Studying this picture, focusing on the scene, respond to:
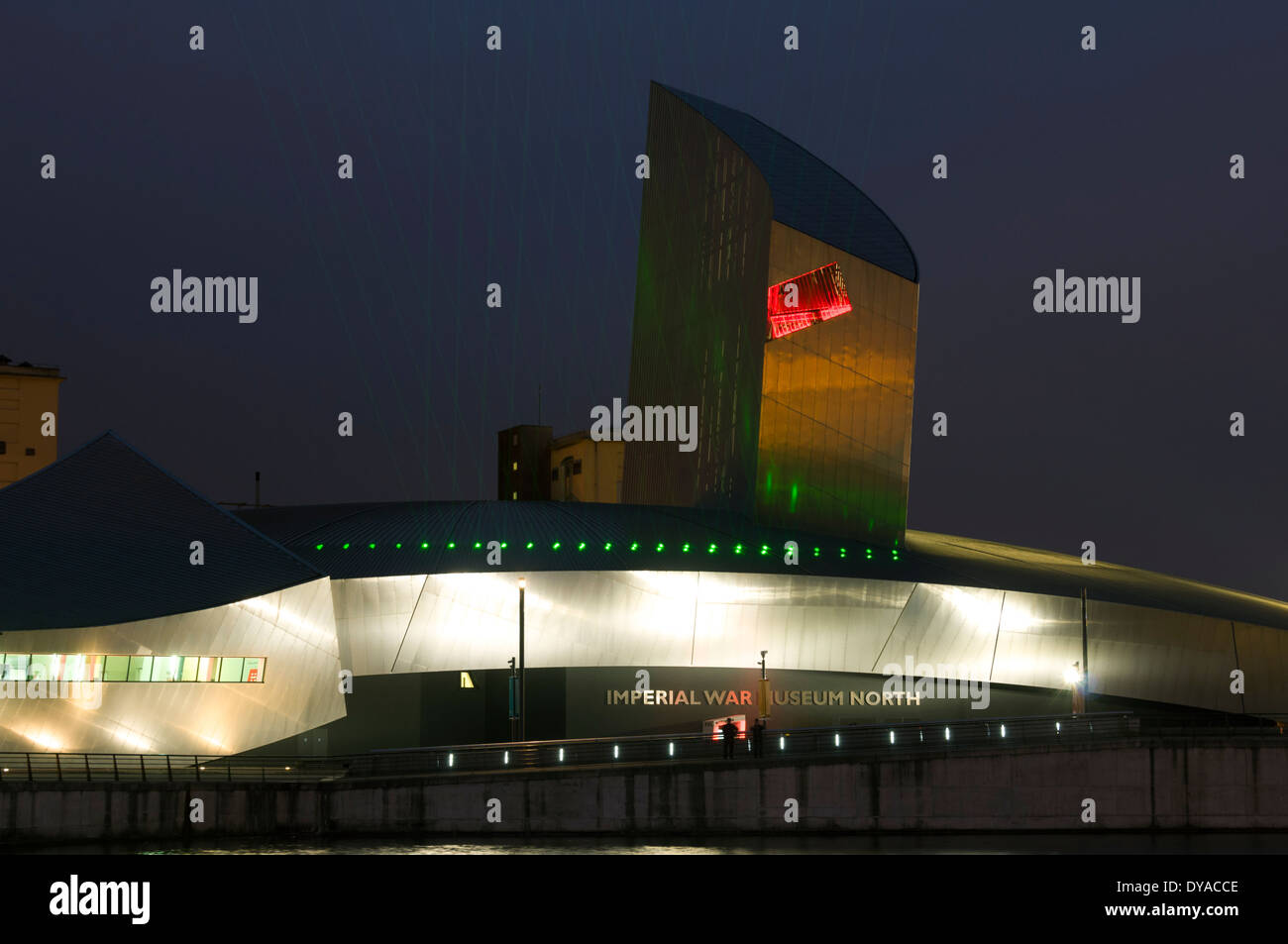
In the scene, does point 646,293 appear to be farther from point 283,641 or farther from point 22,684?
point 22,684

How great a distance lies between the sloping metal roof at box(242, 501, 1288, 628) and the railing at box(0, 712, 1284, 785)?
1108 cm

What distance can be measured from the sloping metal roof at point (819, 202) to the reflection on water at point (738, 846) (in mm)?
28865

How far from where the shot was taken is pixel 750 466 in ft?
187

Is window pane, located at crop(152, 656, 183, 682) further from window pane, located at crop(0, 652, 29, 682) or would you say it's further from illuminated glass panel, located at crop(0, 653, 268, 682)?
window pane, located at crop(0, 652, 29, 682)

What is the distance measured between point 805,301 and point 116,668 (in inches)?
1145

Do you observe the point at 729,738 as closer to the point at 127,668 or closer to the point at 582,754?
the point at 582,754

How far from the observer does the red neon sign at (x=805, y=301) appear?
5569 cm

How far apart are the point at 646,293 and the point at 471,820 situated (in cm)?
4342

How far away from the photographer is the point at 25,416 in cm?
9756

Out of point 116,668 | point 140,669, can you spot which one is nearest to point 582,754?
point 140,669

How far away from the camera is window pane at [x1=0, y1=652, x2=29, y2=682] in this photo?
35562 millimetres

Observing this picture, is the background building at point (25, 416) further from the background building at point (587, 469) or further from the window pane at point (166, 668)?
the window pane at point (166, 668)

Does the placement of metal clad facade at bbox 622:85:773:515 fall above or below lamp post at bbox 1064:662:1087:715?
above

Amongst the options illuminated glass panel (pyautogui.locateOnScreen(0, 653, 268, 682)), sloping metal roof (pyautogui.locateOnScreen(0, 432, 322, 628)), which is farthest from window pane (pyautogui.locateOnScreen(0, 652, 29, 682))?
sloping metal roof (pyautogui.locateOnScreen(0, 432, 322, 628))
